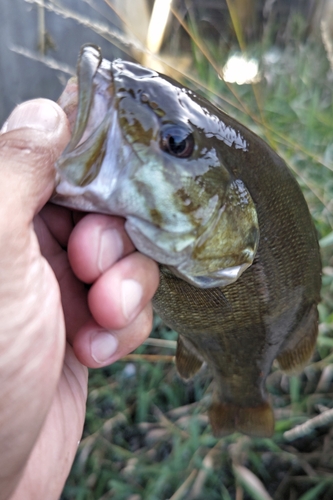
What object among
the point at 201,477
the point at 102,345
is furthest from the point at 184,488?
the point at 102,345

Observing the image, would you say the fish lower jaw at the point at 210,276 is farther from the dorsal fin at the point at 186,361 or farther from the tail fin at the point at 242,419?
the tail fin at the point at 242,419

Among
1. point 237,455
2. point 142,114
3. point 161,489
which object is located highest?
point 142,114

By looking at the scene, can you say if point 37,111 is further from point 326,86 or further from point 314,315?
point 326,86

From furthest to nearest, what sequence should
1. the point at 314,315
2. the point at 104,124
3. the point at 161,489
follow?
the point at 161,489 → the point at 314,315 → the point at 104,124

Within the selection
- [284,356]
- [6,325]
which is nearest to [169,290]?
[6,325]

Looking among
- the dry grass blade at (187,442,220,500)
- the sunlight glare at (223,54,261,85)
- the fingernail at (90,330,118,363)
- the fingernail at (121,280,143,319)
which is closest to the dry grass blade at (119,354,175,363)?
the dry grass blade at (187,442,220,500)

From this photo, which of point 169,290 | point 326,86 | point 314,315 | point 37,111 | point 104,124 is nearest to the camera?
point 104,124
